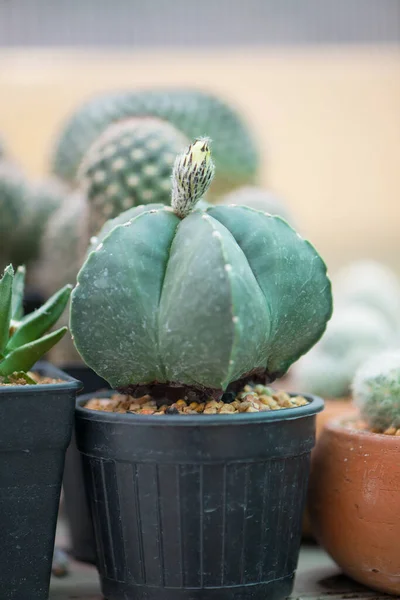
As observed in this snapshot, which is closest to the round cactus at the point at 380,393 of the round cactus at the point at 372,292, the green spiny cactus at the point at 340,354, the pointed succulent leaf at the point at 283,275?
the pointed succulent leaf at the point at 283,275

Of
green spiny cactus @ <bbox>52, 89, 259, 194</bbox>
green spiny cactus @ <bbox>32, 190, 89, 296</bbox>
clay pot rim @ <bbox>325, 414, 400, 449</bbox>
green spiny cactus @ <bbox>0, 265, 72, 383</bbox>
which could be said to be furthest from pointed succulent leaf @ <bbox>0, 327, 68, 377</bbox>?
green spiny cactus @ <bbox>52, 89, 259, 194</bbox>

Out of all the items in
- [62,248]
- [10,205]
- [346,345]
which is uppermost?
[10,205]

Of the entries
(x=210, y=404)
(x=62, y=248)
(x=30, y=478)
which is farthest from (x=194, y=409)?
(x=62, y=248)

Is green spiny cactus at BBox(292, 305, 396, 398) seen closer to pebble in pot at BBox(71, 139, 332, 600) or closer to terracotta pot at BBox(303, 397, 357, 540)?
terracotta pot at BBox(303, 397, 357, 540)

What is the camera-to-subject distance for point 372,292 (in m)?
1.92

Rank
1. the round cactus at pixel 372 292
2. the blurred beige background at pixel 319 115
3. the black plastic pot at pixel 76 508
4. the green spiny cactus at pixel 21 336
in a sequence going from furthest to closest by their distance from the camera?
the blurred beige background at pixel 319 115 → the round cactus at pixel 372 292 → the black plastic pot at pixel 76 508 → the green spiny cactus at pixel 21 336

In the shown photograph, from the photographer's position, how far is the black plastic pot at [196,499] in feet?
3.30

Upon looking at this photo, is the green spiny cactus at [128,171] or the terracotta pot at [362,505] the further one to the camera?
the green spiny cactus at [128,171]

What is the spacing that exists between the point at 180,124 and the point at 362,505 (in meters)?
1.16

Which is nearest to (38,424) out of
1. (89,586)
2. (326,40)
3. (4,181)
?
(89,586)

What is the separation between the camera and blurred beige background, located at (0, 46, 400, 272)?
2850mm

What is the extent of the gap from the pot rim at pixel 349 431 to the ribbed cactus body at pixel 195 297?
0.61ft

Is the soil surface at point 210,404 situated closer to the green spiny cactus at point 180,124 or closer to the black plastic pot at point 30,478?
the black plastic pot at point 30,478

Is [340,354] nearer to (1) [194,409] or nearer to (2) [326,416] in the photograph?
(2) [326,416]
